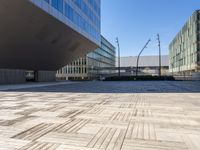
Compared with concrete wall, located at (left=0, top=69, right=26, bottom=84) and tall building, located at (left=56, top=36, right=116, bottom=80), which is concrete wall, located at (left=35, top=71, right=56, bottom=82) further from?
tall building, located at (left=56, top=36, right=116, bottom=80)

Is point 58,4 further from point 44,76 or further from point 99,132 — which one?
point 99,132

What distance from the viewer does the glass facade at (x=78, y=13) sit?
87.1 feet

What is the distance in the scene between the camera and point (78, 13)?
36.3 m

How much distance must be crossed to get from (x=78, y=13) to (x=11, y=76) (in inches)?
636

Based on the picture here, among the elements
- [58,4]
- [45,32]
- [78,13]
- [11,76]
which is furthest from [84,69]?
[58,4]

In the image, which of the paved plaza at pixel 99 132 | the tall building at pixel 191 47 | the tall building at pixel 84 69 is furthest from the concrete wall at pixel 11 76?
the tall building at pixel 191 47

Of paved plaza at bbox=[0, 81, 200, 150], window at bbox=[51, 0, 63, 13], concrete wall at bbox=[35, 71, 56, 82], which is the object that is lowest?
paved plaza at bbox=[0, 81, 200, 150]

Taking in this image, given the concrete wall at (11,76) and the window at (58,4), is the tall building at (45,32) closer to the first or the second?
the window at (58,4)

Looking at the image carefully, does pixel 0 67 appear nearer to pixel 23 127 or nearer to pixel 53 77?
pixel 53 77

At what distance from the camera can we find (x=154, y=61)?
371ft

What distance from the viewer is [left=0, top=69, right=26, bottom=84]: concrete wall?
32.2 metres

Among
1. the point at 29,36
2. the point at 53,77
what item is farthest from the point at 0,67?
the point at 53,77

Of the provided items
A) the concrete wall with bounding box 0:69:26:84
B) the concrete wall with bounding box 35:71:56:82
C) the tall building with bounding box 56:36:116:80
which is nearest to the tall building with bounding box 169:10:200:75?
the tall building with bounding box 56:36:116:80

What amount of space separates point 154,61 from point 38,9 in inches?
3836
